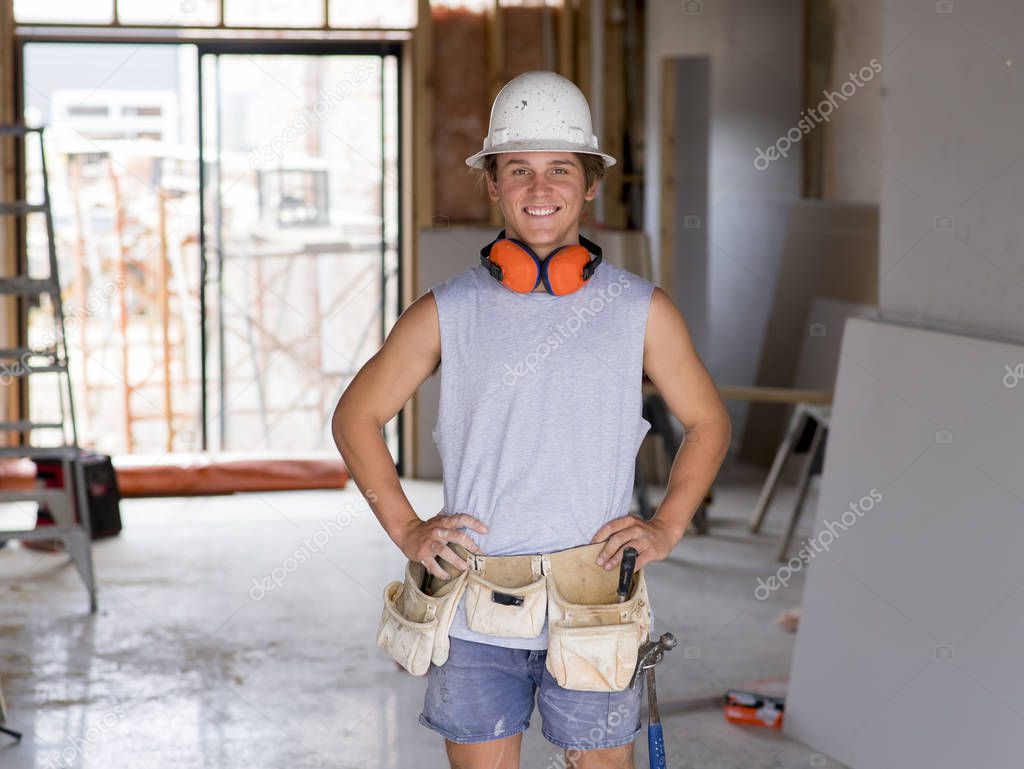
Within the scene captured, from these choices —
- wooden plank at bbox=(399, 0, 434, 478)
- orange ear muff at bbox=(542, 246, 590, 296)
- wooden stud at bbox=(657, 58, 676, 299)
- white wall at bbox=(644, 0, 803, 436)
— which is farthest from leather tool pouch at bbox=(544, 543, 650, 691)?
white wall at bbox=(644, 0, 803, 436)

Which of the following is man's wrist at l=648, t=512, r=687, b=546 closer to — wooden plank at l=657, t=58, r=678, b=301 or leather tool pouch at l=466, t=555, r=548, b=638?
leather tool pouch at l=466, t=555, r=548, b=638

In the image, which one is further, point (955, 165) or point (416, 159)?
point (416, 159)

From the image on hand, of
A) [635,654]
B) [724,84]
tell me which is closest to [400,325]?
[635,654]

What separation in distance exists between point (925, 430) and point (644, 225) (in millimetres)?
4790

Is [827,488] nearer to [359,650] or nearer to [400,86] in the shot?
[359,650]

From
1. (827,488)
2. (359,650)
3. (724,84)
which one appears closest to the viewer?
(827,488)

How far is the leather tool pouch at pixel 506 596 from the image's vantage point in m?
1.81

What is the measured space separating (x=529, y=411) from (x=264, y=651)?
2602 mm

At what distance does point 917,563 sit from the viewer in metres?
2.89

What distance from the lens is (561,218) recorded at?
6.17ft

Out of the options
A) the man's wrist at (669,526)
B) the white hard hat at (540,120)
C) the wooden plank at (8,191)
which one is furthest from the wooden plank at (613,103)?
the man's wrist at (669,526)

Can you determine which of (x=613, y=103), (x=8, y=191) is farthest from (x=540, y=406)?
(x=8, y=191)

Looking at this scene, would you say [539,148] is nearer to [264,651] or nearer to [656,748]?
[656,748]

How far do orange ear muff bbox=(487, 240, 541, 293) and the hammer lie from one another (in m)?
0.59
